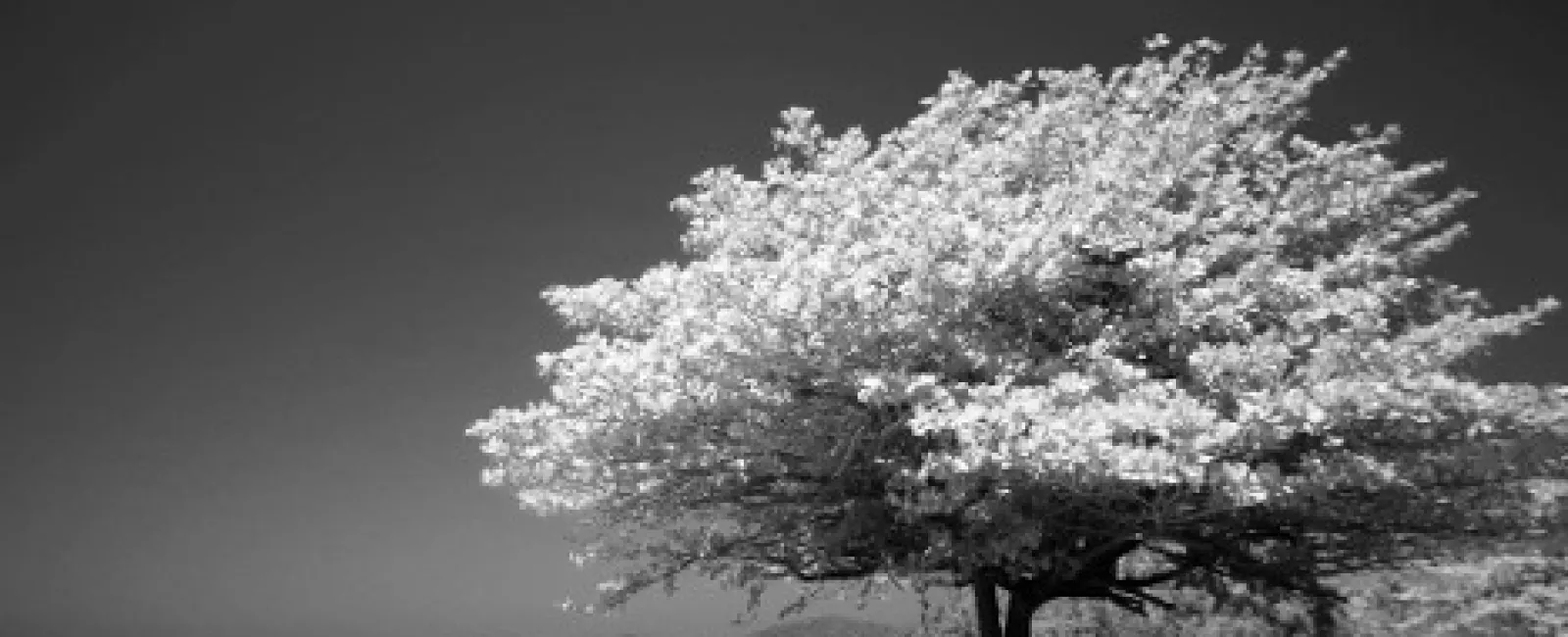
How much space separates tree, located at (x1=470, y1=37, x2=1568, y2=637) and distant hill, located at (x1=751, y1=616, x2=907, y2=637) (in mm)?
8958

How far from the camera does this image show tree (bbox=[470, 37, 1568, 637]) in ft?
33.5

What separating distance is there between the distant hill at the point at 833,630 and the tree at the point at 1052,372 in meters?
8.96

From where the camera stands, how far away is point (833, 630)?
35906 millimetres

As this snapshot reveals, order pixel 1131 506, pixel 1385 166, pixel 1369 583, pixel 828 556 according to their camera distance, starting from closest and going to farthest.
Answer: pixel 1131 506
pixel 1385 166
pixel 828 556
pixel 1369 583

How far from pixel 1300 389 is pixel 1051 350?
2960 millimetres

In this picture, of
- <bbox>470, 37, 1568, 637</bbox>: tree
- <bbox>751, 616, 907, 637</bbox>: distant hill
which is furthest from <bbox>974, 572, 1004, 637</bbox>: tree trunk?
<bbox>751, 616, 907, 637</bbox>: distant hill

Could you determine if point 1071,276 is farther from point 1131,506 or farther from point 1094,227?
point 1131,506

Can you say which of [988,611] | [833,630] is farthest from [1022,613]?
[833,630]

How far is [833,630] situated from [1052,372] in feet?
89.1

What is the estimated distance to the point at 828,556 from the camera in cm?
1554

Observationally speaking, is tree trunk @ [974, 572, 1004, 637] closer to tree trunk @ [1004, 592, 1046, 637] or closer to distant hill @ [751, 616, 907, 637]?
tree trunk @ [1004, 592, 1046, 637]

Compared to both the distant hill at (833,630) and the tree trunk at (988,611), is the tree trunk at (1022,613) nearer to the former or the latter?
the tree trunk at (988,611)

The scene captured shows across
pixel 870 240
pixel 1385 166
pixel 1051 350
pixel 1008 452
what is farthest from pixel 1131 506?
pixel 1385 166

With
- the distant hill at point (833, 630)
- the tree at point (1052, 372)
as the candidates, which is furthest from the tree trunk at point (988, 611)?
the distant hill at point (833, 630)
